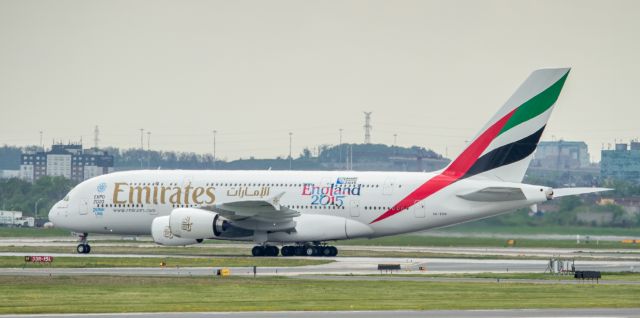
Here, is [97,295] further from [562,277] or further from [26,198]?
[26,198]

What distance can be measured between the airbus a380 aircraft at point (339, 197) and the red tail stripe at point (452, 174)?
6 centimetres

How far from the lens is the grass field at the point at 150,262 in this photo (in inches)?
2509

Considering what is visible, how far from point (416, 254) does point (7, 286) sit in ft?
111

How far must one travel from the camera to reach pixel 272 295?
45.4 metres

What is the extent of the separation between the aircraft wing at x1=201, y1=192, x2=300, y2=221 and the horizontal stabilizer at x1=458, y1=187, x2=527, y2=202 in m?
10.4

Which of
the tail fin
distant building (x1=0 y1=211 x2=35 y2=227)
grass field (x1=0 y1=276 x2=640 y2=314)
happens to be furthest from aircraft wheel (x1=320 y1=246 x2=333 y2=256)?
distant building (x1=0 y1=211 x2=35 y2=227)

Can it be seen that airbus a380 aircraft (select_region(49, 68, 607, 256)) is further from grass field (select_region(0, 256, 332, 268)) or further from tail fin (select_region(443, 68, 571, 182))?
grass field (select_region(0, 256, 332, 268))

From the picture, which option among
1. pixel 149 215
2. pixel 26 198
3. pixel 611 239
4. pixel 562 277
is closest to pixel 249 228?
pixel 149 215

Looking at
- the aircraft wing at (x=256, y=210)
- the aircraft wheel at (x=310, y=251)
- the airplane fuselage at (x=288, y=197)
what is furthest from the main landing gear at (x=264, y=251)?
the aircraft wheel at (x=310, y=251)

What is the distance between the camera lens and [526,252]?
80.9m

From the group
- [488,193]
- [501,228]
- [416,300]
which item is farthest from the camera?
[501,228]

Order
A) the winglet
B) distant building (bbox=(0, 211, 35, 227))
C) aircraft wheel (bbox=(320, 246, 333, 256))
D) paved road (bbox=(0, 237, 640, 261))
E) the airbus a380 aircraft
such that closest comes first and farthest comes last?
the airbus a380 aircraft
the winglet
aircraft wheel (bbox=(320, 246, 333, 256))
paved road (bbox=(0, 237, 640, 261))
distant building (bbox=(0, 211, 35, 227))

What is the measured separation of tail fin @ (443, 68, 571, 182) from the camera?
71438 mm

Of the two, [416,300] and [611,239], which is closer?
[416,300]
